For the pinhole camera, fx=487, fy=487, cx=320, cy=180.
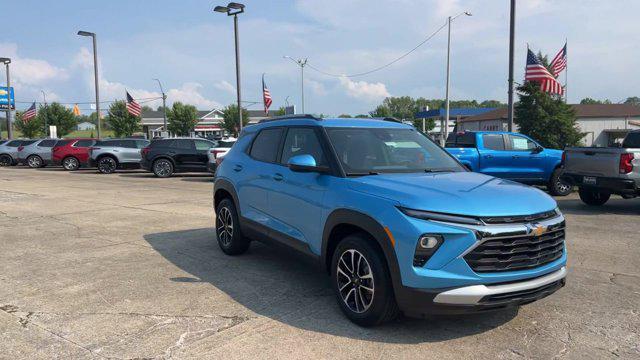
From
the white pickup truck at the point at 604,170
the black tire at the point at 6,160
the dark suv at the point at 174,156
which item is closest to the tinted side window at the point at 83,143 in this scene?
the black tire at the point at 6,160

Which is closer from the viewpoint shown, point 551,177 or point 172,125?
point 551,177

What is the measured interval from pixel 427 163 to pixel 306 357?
228 centimetres

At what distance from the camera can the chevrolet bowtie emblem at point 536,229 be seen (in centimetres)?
356

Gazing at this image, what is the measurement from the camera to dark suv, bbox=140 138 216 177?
20.5 metres

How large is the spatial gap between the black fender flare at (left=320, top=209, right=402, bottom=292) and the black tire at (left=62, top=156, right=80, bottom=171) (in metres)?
25.3

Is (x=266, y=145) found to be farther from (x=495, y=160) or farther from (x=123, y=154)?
(x=123, y=154)

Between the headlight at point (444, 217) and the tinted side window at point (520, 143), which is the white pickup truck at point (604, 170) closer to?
the tinted side window at point (520, 143)

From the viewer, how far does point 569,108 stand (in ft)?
110

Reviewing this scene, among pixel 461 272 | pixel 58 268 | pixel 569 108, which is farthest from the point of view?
pixel 569 108

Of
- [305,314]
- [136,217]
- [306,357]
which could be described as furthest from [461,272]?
[136,217]

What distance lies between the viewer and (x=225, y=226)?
21.2ft

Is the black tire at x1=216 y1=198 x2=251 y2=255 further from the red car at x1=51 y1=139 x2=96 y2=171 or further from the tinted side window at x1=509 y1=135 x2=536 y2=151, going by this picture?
the red car at x1=51 y1=139 x2=96 y2=171

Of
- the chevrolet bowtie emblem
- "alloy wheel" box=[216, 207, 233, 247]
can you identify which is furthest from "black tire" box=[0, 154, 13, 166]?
the chevrolet bowtie emblem

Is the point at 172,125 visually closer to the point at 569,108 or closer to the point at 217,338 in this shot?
the point at 569,108
